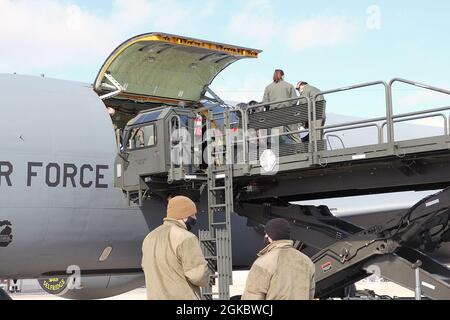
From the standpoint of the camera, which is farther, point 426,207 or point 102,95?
point 102,95

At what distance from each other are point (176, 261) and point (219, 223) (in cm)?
512

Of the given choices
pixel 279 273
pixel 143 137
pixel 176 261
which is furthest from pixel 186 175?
pixel 279 273

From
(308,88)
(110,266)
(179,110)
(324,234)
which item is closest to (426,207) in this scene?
(324,234)

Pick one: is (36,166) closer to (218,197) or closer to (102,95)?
(102,95)

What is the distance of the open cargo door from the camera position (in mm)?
11102

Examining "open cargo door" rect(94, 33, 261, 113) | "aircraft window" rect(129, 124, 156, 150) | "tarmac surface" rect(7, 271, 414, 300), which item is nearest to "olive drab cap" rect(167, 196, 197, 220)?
"aircraft window" rect(129, 124, 156, 150)

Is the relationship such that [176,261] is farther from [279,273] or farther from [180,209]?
[279,273]

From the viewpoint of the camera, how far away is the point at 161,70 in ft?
39.0

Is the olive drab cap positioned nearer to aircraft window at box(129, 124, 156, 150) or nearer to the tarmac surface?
aircraft window at box(129, 124, 156, 150)

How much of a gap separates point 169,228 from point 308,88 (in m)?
6.53

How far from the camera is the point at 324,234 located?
10.7m

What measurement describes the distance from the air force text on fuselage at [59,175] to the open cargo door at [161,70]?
4.93 feet

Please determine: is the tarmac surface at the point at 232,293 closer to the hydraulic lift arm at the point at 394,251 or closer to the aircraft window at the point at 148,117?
the aircraft window at the point at 148,117

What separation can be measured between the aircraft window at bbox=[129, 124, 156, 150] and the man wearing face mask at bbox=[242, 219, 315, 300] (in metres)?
5.66
